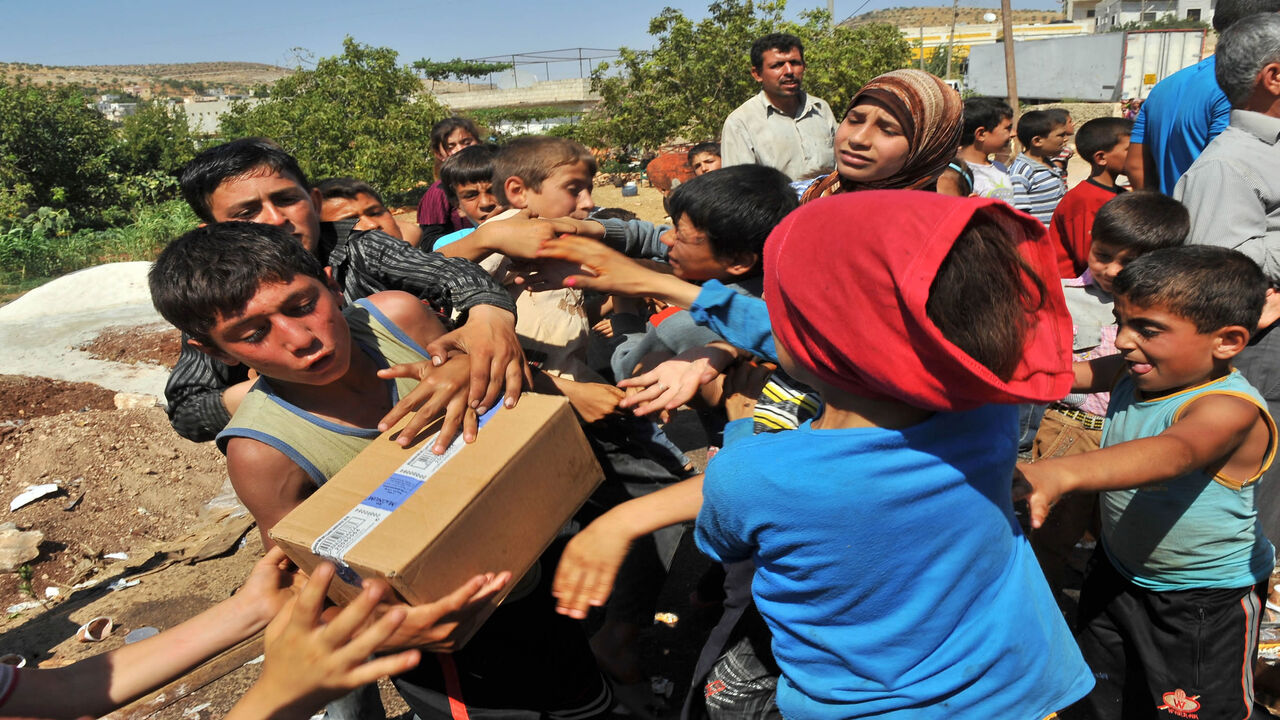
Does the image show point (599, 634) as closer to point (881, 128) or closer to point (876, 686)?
point (876, 686)

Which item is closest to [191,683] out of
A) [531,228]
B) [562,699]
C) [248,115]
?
[562,699]

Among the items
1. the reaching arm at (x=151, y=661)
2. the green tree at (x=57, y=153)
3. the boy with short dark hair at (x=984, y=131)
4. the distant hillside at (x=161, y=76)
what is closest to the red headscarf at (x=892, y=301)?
the reaching arm at (x=151, y=661)

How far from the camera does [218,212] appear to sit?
223 cm

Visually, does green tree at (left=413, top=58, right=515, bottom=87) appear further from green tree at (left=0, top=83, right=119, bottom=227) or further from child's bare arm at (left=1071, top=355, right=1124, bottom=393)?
child's bare arm at (left=1071, top=355, right=1124, bottom=393)

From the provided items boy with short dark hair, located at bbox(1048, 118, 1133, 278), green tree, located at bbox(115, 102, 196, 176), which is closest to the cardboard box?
boy with short dark hair, located at bbox(1048, 118, 1133, 278)

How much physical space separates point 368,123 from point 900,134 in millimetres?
16597

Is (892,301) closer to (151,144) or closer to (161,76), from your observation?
(151,144)

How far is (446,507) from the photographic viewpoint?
1369 mm

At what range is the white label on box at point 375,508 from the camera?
1.32 m

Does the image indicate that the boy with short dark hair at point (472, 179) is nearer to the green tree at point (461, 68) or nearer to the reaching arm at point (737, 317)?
the reaching arm at point (737, 317)

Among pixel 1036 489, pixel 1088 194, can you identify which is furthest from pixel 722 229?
pixel 1088 194

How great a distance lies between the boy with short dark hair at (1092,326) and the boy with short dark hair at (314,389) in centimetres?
201

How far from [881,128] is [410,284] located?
1556mm

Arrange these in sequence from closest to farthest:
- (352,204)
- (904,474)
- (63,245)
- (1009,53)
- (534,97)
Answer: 1. (904,474)
2. (352,204)
3. (63,245)
4. (1009,53)
5. (534,97)
